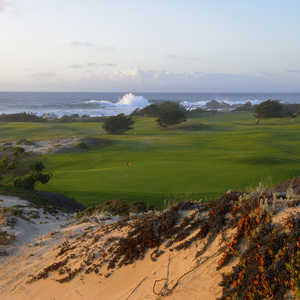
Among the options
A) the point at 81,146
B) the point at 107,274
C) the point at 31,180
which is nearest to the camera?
the point at 107,274

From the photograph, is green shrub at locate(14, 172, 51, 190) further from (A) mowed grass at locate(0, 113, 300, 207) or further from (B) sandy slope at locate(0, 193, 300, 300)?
(B) sandy slope at locate(0, 193, 300, 300)

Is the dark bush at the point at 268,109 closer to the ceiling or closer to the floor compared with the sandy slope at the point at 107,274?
closer to the ceiling

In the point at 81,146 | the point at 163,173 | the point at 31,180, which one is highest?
the point at 31,180

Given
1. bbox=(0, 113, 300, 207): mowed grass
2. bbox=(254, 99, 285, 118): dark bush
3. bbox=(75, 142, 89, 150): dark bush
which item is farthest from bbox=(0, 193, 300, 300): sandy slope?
bbox=(254, 99, 285, 118): dark bush

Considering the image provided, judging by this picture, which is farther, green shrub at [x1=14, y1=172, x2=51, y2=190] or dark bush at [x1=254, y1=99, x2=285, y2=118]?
dark bush at [x1=254, y1=99, x2=285, y2=118]

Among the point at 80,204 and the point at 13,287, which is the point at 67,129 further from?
the point at 13,287

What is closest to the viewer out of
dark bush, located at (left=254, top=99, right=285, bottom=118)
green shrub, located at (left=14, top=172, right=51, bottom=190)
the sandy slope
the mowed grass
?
the sandy slope

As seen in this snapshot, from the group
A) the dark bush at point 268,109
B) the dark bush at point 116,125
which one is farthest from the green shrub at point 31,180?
the dark bush at point 268,109

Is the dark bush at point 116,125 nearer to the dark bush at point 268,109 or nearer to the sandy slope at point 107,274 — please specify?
the dark bush at point 268,109

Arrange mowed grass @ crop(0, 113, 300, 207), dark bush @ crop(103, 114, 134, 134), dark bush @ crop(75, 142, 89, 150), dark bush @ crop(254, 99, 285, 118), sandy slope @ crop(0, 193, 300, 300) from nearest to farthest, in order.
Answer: sandy slope @ crop(0, 193, 300, 300) < mowed grass @ crop(0, 113, 300, 207) < dark bush @ crop(75, 142, 89, 150) < dark bush @ crop(103, 114, 134, 134) < dark bush @ crop(254, 99, 285, 118)

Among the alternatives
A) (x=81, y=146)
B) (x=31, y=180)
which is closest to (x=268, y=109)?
(x=81, y=146)

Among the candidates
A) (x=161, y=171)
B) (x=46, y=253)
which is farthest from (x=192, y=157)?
(x=46, y=253)

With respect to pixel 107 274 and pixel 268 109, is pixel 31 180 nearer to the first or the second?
pixel 107 274

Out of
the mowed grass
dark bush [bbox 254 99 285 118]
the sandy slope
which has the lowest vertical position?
the mowed grass
